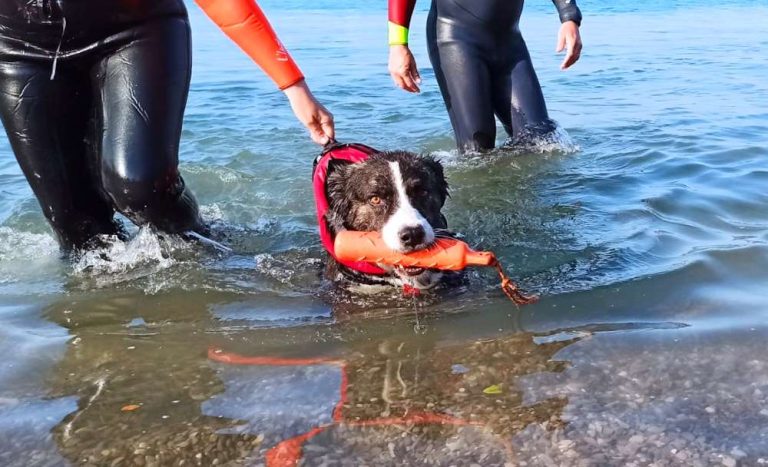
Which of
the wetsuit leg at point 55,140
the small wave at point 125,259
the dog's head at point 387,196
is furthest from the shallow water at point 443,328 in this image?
the dog's head at point 387,196

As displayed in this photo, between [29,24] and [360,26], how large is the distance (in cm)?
2115

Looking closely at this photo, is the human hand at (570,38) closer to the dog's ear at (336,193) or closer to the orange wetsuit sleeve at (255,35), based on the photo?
the dog's ear at (336,193)

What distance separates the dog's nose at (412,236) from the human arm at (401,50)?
2290 millimetres

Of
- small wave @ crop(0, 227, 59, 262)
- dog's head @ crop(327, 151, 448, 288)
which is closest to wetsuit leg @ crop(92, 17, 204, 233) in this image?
dog's head @ crop(327, 151, 448, 288)

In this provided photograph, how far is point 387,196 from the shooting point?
187 inches

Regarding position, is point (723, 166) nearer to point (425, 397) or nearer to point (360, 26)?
point (425, 397)

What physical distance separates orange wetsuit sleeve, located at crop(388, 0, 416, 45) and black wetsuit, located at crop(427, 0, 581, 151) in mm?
663

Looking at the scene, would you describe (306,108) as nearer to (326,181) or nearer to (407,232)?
(407,232)

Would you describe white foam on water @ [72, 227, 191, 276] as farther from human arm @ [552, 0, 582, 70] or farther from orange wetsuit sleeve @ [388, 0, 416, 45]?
human arm @ [552, 0, 582, 70]

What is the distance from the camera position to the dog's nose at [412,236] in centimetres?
430

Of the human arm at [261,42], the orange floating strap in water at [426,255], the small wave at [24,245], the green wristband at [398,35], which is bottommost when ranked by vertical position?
the small wave at [24,245]

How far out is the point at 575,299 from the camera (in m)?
4.28

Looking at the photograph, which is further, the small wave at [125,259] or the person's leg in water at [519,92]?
the person's leg in water at [519,92]

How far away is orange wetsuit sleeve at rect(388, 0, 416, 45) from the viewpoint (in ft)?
20.8
